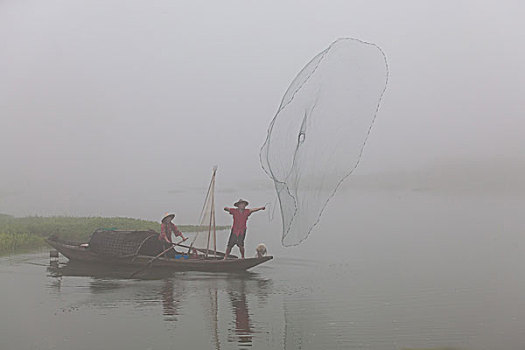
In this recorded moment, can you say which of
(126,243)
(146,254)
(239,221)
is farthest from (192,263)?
(126,243)

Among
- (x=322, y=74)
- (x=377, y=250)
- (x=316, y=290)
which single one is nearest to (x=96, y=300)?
(x=316, y=290)

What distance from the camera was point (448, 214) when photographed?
1143 cm

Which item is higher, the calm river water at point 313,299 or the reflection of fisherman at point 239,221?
the reflection of fisherman at point 239,221

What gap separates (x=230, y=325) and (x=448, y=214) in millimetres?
6849

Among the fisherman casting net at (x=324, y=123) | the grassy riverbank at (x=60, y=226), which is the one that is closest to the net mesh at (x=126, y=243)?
the fisherman casting net at (x=324, y=123)

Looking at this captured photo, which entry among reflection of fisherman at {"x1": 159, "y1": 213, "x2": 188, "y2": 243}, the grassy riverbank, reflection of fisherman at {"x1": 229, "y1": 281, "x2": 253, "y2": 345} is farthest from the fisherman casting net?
the grassy riverbank

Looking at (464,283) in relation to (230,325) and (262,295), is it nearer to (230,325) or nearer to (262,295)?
(262,295)

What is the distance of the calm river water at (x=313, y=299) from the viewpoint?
554cm

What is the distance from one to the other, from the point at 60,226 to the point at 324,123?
27.5ft

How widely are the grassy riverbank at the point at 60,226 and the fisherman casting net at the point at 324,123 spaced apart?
5.75 m

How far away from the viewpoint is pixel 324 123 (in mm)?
6594

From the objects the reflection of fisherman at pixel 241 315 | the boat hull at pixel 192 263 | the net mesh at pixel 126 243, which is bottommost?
the reflection of fisherman at pixel 241 315

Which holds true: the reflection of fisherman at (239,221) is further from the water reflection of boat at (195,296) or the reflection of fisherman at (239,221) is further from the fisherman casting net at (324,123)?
the fisherman casting net at (324,123)

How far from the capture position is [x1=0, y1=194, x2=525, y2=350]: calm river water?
5535mm
